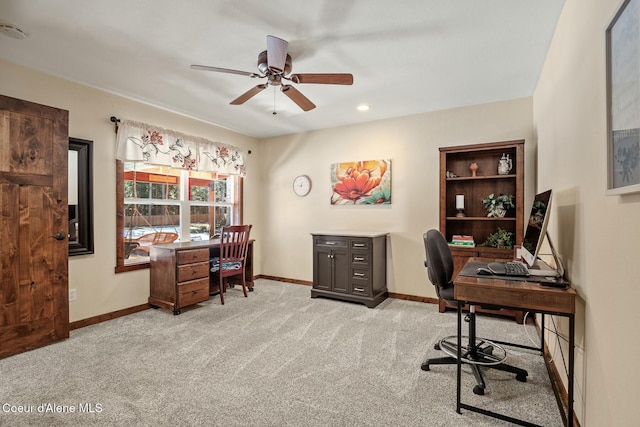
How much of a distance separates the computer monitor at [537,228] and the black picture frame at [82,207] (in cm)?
400

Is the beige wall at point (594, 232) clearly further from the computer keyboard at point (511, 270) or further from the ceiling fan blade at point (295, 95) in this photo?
the ceiling fan blade at point (295, 95)

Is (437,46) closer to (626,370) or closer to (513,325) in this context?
(626,370)

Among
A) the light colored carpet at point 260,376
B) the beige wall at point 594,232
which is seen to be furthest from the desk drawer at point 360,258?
the beige wall at point 594,232

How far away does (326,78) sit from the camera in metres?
2.50

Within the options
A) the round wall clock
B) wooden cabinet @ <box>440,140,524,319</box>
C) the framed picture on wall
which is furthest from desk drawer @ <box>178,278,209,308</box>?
the framed picture on wall

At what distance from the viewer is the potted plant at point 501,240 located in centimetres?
354

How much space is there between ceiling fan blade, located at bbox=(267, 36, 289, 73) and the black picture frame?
2277 mm

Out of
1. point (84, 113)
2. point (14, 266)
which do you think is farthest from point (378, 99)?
point (14, 266)

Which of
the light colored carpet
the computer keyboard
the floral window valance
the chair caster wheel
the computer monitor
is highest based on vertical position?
the floral window valance

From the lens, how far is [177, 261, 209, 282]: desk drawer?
11.9ft

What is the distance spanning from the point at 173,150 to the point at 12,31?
1876mm

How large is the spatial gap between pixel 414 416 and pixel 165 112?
4212mm

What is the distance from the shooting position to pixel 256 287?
4.92 meters

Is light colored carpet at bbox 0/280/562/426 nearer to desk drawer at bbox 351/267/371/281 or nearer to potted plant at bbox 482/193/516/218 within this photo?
desk drawer at bbox 351/267/371/281
